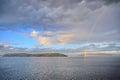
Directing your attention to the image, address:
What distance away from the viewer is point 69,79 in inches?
3056

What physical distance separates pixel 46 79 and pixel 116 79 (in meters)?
38.5

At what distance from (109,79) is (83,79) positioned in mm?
14349

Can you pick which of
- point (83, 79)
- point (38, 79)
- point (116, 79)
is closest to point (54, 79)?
point (38, 79)

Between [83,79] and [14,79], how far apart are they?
125ft

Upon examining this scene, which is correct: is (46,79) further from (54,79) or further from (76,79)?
(76,79)

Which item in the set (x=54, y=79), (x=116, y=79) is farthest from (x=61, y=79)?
(x=116, y=79)

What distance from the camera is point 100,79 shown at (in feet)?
252

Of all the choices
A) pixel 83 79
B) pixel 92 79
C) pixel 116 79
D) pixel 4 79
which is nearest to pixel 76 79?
pixel 83 79

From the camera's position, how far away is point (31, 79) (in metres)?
80.1

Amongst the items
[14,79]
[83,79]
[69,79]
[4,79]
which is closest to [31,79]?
[14,79]

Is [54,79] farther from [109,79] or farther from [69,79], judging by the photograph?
[109,79]

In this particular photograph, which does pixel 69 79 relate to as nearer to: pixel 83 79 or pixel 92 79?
pixel 83 79

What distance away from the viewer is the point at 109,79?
77750 mm

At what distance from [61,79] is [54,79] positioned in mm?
3869
